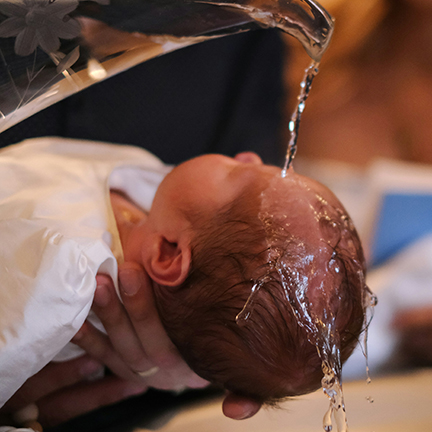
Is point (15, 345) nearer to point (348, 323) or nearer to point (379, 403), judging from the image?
point (348, 323)

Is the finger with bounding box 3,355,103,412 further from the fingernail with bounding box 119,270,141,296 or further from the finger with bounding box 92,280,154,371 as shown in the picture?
the fingernail with bounding box 119,270,141,296

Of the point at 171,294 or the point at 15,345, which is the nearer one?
the point at 15,345

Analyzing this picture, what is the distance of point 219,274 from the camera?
21.9 inches

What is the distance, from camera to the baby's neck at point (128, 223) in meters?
0.67

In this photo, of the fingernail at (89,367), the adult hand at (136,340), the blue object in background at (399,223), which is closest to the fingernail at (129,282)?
the adult hand at (136,340)

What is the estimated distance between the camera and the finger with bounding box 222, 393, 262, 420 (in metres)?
0.57

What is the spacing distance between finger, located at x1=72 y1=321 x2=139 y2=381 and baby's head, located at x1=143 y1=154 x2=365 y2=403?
12 cm

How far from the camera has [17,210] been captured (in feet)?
2.04

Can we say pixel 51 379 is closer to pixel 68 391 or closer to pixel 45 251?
pixel 68 391

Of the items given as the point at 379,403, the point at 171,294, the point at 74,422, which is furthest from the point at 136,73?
the point at 379,403

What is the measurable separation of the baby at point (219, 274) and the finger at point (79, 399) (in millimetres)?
182

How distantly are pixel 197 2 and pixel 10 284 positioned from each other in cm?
38

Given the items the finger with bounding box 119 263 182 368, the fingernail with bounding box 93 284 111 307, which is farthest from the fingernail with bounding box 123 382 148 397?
the fingernail with bounding box 93 284 111 307

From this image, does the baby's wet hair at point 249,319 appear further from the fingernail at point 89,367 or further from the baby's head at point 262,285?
the fingernail at point 89,367
